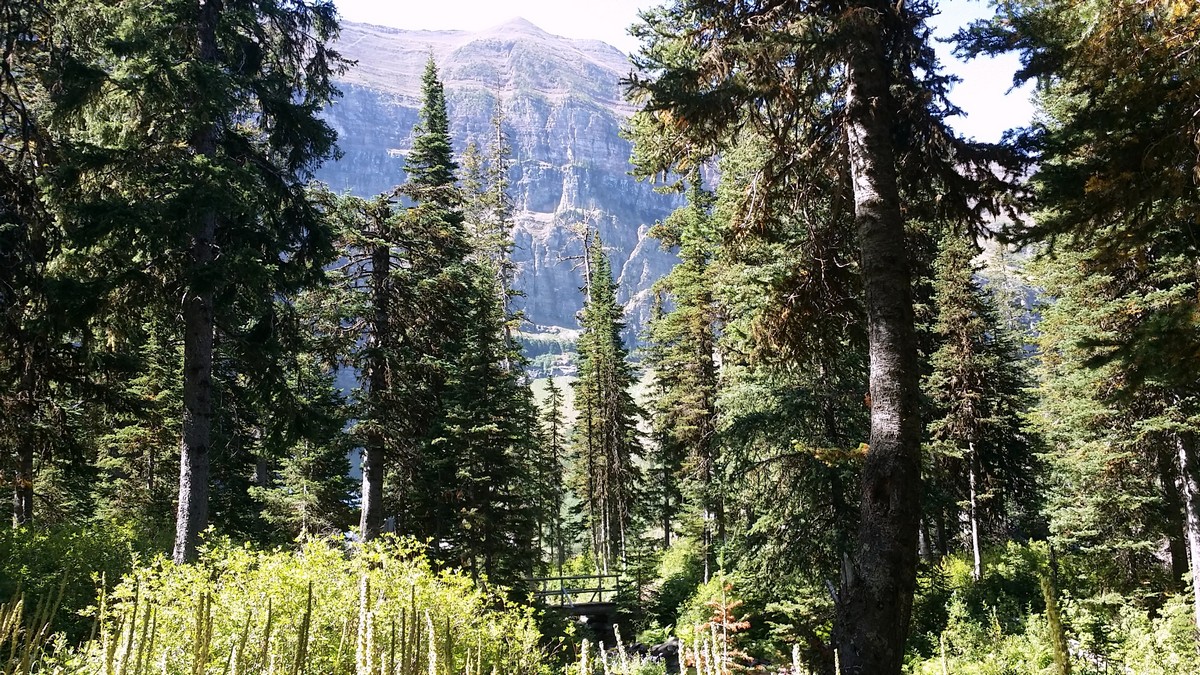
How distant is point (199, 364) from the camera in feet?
34.8

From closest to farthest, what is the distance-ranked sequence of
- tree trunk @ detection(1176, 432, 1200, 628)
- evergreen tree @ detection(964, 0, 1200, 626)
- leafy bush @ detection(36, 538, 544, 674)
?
leafy bush @ detection(36, 538, 544, 674)
evergreen tree @ detection(964, 0, 1200, 626)
tree trunk @ detection(1176, 432, 1200, 628)

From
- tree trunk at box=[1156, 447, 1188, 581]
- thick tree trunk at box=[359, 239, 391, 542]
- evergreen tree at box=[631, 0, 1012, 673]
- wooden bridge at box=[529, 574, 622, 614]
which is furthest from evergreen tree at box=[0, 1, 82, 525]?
tree trunk at box=[1156, 447, 1188, 581]

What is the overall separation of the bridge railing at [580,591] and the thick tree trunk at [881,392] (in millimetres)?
18327

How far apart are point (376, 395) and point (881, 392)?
13.0 metres

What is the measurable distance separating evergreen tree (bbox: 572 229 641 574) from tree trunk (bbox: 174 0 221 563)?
2382cm

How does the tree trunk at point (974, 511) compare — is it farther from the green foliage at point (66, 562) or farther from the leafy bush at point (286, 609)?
the green foliage at point (66, 562)

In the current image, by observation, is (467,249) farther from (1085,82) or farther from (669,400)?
(1085,82)

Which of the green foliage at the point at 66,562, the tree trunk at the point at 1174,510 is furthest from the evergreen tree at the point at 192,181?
the tree trunk at the point at 1174,510

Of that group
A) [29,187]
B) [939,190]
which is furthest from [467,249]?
[939,190]

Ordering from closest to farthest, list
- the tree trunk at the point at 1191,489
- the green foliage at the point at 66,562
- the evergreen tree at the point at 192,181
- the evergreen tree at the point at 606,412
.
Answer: the green foliage at the point at 66,562
the evergreen tree at the point at 192,181
the tree trunk at the point at 1191,489
the evergreen tree at the point at 606,412

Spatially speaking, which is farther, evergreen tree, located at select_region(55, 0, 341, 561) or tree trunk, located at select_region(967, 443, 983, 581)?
tree trunk, located at select_region(967, 443, 983, 581)

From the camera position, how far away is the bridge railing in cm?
2449

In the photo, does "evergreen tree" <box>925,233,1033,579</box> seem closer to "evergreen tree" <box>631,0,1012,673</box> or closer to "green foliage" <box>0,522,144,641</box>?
"evergreen tree" <box>631,0,1012,673</box>

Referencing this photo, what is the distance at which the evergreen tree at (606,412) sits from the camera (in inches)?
1325
